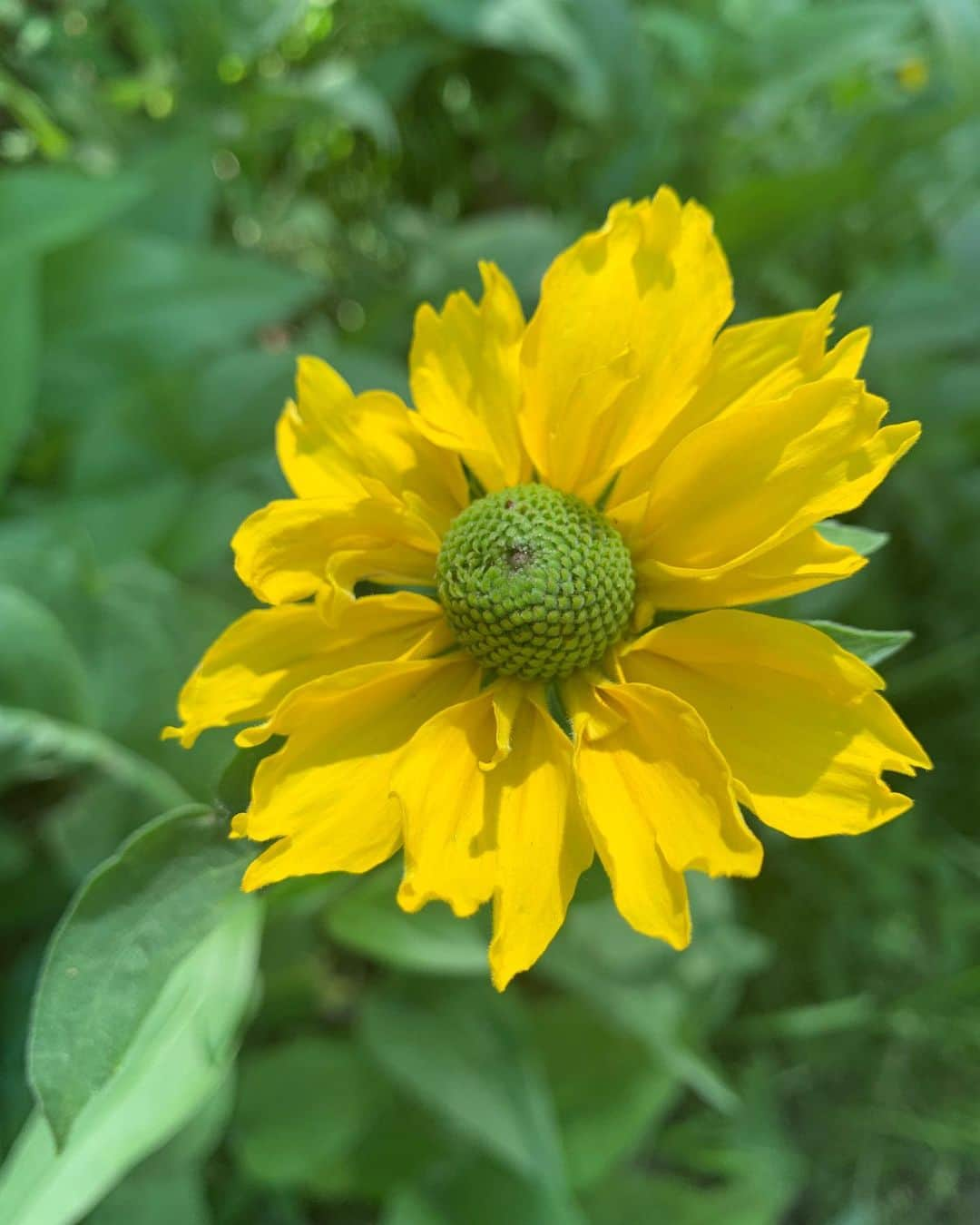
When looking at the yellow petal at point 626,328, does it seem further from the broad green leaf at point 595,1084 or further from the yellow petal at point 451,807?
the broad green leaf at point 595,1084

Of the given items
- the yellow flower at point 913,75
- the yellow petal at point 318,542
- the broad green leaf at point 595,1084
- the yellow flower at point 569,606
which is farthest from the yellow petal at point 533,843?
the yellow flower at point 913,75

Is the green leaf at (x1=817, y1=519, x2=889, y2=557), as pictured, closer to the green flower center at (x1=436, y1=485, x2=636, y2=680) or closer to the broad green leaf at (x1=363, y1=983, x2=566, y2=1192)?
the green flower center at (x1=436, y1=485, x2=636, y2=680)

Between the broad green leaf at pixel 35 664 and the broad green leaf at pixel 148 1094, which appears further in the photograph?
the broad green leaf at pixel 35 664

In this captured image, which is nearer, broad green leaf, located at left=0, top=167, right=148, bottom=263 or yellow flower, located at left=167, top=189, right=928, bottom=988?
yellow flower, located at left=167, top=189, right=928, bottom=988

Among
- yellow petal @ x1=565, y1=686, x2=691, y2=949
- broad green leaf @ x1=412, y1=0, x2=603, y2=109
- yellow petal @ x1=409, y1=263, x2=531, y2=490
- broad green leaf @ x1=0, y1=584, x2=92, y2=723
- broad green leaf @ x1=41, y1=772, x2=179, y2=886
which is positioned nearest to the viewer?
yellow petal @ x1=565, y1=686, x2=691, y2=949

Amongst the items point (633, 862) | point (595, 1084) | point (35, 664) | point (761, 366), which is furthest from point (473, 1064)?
point (761, 366)

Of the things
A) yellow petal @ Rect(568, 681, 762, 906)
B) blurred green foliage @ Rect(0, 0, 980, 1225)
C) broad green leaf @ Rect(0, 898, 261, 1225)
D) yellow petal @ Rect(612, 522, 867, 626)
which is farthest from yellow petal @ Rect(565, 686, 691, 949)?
blurred green foliage @ Rect(0, 0, 980, 1225)

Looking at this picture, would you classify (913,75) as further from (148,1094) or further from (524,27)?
(148,1094)

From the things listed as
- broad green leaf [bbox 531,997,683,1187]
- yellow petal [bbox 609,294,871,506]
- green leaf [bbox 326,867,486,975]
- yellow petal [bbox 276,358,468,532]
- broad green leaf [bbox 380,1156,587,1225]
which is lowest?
broad green leaf [bbox 380,1156,587,1225]
